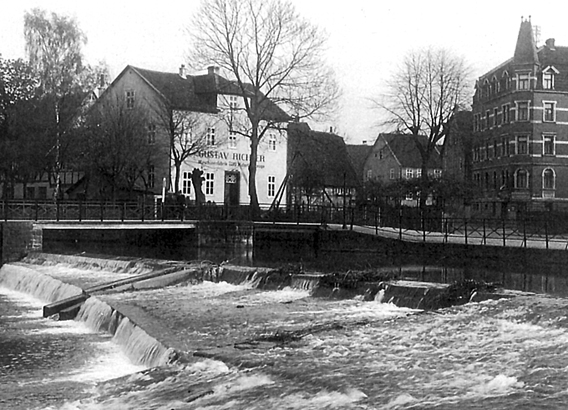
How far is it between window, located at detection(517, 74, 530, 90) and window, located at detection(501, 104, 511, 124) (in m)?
1.78

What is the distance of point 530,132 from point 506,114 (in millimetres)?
2598

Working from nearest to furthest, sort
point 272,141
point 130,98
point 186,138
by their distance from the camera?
point 186,138 < point 130,98 < point 272,141

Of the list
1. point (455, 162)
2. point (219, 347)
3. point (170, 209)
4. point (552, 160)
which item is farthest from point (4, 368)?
point (455, 162)

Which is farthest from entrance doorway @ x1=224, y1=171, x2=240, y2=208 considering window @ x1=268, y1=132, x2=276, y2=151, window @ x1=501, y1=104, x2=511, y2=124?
window @ x1=501, y1=104, x2=511, y2=124

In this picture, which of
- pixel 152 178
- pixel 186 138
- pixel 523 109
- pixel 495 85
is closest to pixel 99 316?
pixel 186 138

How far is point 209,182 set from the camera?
52.8m

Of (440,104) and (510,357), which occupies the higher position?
(440,104)

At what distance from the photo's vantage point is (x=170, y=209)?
41.1 m

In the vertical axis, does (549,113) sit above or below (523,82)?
below

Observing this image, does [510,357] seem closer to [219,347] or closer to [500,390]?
[500,390]

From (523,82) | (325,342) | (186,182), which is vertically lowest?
(325,342)

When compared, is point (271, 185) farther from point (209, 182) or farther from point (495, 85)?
point (495, 85)

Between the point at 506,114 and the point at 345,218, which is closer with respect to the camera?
the point at 345,218

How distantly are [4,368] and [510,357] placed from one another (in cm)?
732
